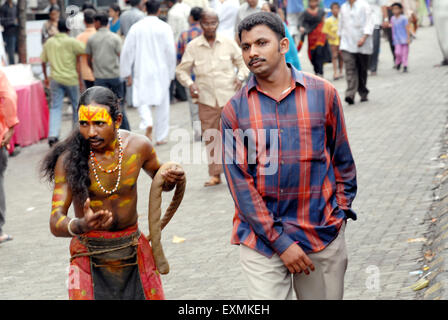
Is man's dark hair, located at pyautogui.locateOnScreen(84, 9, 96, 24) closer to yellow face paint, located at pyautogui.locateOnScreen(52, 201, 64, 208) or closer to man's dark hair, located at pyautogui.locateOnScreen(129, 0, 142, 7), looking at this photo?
man's dark hair, located at pyautogui.locateOnScreen(129, 0, 142, 7)

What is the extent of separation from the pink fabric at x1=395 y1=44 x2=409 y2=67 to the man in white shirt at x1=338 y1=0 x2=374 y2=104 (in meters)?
3.73

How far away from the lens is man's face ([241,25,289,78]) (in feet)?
13.4

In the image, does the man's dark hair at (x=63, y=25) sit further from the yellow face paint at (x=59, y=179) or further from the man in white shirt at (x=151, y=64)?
the yellow face paint at (x=59, y=179)

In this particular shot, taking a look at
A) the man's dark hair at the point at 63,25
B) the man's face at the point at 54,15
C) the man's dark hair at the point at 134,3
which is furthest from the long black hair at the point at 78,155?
the man's face at the point at 54,15

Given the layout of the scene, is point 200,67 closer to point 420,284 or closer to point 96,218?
point 420,284

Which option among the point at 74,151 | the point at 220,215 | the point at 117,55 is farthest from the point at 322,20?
the point at 74,151

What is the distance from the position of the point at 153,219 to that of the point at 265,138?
93 centimetres

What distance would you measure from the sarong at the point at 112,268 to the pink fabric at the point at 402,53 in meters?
15.7

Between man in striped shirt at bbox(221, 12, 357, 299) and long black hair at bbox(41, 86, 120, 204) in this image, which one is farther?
long black hair at bbox(41, 86, 120, 204)

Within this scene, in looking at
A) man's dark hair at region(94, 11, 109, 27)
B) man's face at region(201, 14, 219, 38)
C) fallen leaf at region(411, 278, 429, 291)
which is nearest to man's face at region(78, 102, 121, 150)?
fallen leaf at region(411, 278, 429, 291)

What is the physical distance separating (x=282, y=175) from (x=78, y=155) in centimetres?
124

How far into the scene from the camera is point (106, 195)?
4.80 metres

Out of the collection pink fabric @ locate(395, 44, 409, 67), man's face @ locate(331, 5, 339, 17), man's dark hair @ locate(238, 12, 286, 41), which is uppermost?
man's dark hair @ locate(238, 12, 286, 41)
